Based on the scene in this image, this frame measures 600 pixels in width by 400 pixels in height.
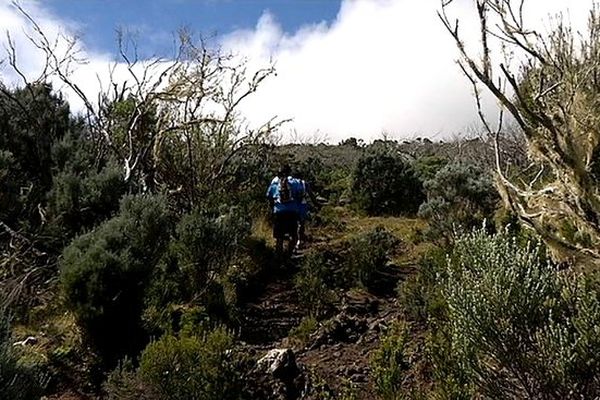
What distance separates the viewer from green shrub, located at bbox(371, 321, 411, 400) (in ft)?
18.1

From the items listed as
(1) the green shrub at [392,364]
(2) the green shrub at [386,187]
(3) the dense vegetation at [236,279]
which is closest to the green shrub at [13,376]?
(3) the dense vegetation at [236,279]

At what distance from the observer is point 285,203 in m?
11.3

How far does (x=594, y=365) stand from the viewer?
4590 mm

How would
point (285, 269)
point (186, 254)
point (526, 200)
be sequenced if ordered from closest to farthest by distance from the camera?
1. point (526, 200)
2. point (186, 254)
3. point (285, 269)

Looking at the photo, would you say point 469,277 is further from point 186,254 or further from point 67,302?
point 186,254

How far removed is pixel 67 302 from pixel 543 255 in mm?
4466

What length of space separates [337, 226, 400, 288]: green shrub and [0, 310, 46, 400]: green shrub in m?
5.57

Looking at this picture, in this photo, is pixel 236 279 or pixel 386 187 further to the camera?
pixel 386 187

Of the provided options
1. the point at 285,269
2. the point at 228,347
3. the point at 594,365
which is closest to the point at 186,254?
the point at 285,269

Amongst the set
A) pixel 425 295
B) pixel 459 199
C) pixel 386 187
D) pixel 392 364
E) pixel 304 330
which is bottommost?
pixel 392 364

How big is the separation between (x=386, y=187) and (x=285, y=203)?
673 cm

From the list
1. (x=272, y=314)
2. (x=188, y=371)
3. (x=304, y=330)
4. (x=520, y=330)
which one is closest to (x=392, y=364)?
(x=520, y=330)

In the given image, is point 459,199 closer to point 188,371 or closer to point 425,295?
point 425,295

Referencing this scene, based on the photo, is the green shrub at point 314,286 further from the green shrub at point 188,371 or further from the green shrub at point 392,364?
the green shrub at point 188,371
